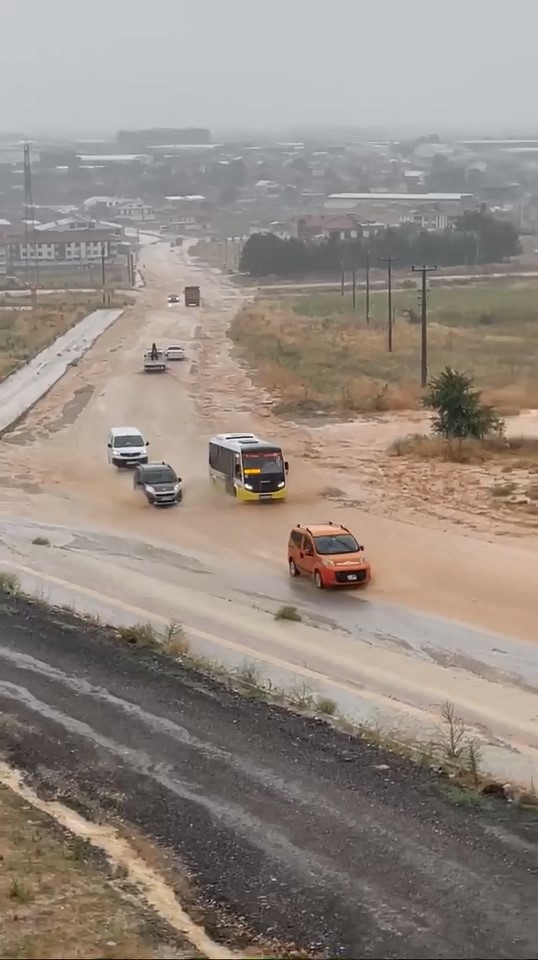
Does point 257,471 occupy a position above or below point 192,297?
above

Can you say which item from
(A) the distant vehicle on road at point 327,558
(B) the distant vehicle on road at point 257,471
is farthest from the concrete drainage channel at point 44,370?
(A) the distant vehicle on road at point 327,558

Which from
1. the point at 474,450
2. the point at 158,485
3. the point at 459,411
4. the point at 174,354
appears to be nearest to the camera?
the point at 158,485

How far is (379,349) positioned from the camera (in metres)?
72.1

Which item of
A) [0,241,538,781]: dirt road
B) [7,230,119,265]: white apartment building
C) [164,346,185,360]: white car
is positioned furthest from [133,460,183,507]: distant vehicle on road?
[7,230,119,265]: white apartment building

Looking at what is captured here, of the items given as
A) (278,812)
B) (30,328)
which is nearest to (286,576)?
(278,812)

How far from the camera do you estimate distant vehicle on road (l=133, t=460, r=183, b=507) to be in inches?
1390

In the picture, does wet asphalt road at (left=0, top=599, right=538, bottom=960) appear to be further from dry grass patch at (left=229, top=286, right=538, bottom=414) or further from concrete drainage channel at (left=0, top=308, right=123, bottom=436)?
dry grass patch at (left=229, top=286, right=538, bottom=414)

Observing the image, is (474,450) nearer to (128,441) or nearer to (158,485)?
(128,441)

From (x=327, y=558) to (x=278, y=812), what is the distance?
491 inches

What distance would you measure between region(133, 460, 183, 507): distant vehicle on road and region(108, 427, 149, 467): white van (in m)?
3.54

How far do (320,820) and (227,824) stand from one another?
1.01 m

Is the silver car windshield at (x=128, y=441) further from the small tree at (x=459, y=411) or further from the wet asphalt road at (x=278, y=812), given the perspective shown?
the wet asphalt road at (x=278, y=812)

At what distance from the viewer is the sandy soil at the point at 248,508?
27750 mm

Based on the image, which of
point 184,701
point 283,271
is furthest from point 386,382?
point 283,271
